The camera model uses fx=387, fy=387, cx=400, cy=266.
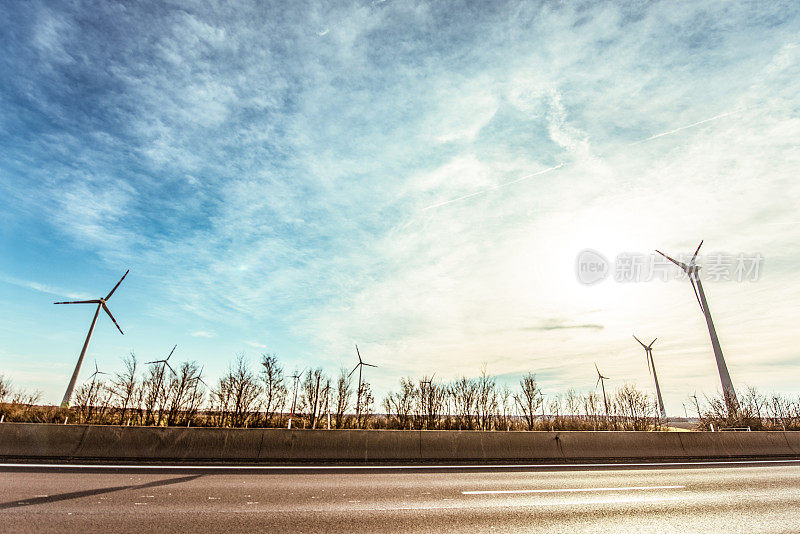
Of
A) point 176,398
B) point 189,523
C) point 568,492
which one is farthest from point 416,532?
point 176,398

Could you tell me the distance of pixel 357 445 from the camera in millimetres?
12273

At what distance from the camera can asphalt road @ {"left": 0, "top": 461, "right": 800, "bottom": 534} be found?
18.8 feet

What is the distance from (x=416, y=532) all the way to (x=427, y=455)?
7426 millimetres

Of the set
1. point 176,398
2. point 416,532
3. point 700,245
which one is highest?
point 700,245

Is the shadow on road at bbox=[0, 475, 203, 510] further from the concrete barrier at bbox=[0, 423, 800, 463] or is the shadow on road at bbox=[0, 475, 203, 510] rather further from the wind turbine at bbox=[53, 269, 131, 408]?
the wind turbine at bbox=[53, 269, 131, 408]

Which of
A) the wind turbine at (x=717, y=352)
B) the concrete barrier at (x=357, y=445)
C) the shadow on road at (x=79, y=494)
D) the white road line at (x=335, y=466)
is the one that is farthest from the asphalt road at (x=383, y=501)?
the wind turbine at (x=717, y=352)

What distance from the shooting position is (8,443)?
10836 millimetres

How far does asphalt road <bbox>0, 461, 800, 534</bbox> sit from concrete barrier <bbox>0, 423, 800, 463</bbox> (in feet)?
5.18

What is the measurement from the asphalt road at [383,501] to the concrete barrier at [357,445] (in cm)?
158

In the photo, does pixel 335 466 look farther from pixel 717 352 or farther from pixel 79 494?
pixel 717 352

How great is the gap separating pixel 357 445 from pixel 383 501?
213 inches

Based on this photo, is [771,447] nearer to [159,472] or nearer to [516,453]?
[516,453]

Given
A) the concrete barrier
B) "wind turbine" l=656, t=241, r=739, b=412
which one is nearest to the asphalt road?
the concrete barrier

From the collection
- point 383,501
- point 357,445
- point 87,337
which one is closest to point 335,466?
point 357,445
